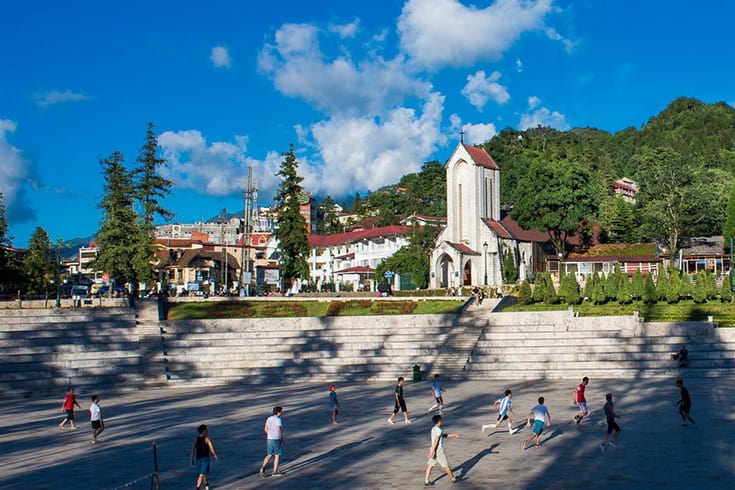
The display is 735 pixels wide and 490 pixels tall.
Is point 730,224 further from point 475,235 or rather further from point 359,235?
point 359,235

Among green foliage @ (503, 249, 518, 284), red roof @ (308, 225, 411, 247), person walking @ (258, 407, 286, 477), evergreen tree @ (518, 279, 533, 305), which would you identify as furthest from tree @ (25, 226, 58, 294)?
person walking @ (258, 407, 286, 477)

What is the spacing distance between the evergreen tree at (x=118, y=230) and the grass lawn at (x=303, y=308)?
8455 mm

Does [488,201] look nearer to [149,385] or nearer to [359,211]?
[149,385]

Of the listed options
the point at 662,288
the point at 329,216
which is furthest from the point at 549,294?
the point at 329,216

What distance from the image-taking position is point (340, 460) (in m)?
18.4

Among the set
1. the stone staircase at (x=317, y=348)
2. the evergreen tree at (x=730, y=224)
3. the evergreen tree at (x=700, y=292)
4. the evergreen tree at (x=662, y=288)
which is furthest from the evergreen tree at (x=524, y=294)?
the evergreen tree at (x=730, y=224)

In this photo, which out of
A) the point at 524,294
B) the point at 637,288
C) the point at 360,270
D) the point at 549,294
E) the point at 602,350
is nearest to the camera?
the point at 602,350

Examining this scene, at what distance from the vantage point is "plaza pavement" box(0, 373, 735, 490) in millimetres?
16266

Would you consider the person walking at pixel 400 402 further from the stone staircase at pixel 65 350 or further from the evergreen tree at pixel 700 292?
the evergreen tree at pixel 700 292

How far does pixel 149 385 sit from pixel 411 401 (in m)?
13.4

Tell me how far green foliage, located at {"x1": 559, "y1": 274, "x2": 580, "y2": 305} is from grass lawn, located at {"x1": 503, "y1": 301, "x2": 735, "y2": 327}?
2.48 feet

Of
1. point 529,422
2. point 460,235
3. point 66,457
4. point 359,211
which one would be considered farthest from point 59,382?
point 359,211

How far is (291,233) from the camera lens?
60.4 m

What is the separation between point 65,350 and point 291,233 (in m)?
27.2
